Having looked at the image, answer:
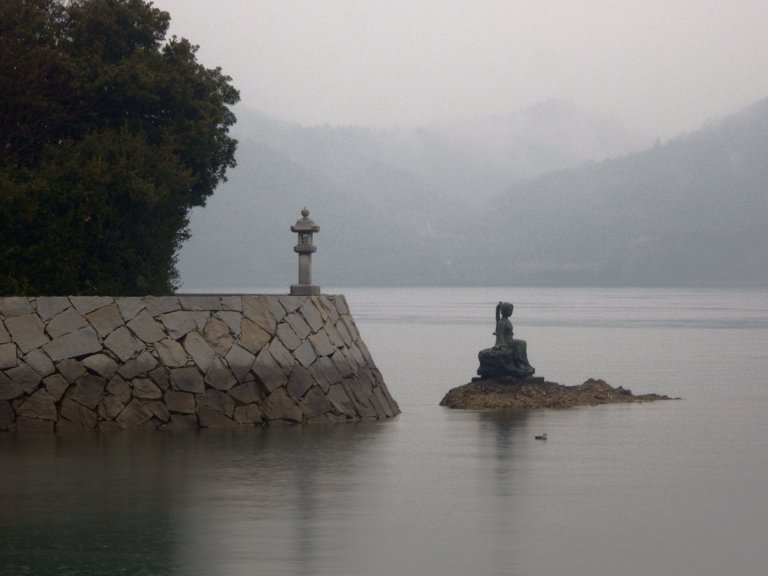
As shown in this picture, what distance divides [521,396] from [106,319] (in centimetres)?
1130

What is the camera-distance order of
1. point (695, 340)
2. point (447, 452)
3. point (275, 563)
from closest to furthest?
point (275, 563) → point (447, 452) → point (695, 340)

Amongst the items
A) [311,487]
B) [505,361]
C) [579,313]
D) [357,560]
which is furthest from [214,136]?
[579,313]

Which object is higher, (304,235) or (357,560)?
(304,235)

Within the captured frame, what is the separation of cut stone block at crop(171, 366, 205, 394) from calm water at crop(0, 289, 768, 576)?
103 centimetres

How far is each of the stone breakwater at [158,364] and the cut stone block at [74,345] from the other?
17 mm

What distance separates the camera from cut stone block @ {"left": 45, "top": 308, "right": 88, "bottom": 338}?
23.4 m

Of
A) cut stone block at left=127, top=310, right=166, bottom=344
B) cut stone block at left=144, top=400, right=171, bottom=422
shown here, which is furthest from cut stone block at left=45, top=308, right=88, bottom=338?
cut stone block at left=144, top=400, right=171, bottom=422

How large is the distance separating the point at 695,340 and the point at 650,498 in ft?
235

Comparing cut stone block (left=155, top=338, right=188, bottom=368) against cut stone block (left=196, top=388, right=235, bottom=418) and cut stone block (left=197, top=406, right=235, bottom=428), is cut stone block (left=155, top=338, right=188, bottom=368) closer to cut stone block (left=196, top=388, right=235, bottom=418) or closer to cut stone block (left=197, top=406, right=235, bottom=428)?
cut stone block (left=196, top=388, right=235, bottom=418)

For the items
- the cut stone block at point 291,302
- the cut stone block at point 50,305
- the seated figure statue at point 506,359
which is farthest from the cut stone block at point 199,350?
the seated figure statue at point 506,359

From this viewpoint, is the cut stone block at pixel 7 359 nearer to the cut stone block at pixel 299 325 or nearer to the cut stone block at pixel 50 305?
the cut stone block at pixel 50 305

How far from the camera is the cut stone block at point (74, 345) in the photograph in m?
23.3

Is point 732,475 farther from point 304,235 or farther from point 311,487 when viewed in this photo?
point 304,235

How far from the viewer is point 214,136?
30891mm
